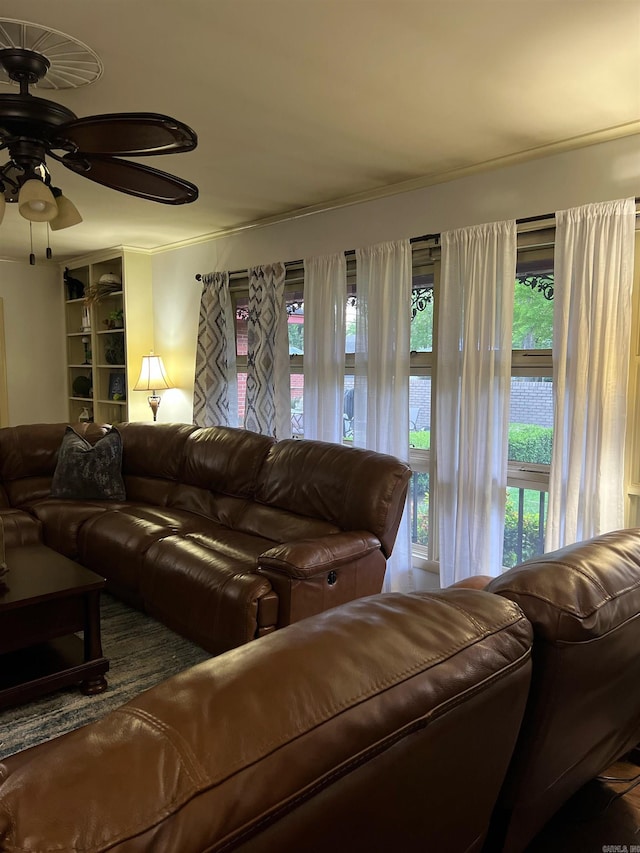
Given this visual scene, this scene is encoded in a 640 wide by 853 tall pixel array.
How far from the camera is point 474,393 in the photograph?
3.08 m

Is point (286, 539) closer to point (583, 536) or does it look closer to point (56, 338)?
point (583, 536)

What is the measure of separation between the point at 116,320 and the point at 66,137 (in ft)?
12.9

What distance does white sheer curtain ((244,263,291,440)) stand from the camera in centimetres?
412

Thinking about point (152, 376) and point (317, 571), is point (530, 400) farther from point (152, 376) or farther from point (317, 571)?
point (152, 376)

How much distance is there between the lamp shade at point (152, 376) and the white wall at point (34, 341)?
1871 mm

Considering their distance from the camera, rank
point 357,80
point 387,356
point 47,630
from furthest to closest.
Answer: point 387,356, point 47,630, point 357,80

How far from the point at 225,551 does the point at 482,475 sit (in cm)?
138

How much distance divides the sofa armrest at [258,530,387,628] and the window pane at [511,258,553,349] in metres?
1.32

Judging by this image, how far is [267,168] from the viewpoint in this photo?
3.17 metres

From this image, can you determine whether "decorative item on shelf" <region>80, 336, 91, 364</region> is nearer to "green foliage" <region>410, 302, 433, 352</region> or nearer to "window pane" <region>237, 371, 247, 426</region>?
"window pane" <region>237, 371, 247, 426</region>

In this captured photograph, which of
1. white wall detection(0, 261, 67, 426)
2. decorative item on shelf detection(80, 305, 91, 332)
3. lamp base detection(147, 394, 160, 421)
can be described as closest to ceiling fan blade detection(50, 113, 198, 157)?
lamp base detection(147, 394, 160, 421)

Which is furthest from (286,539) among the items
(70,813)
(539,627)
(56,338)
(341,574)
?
(56,338)

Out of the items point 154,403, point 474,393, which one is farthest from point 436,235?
point 154,403

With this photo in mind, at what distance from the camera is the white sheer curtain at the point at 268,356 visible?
13.5 ft
